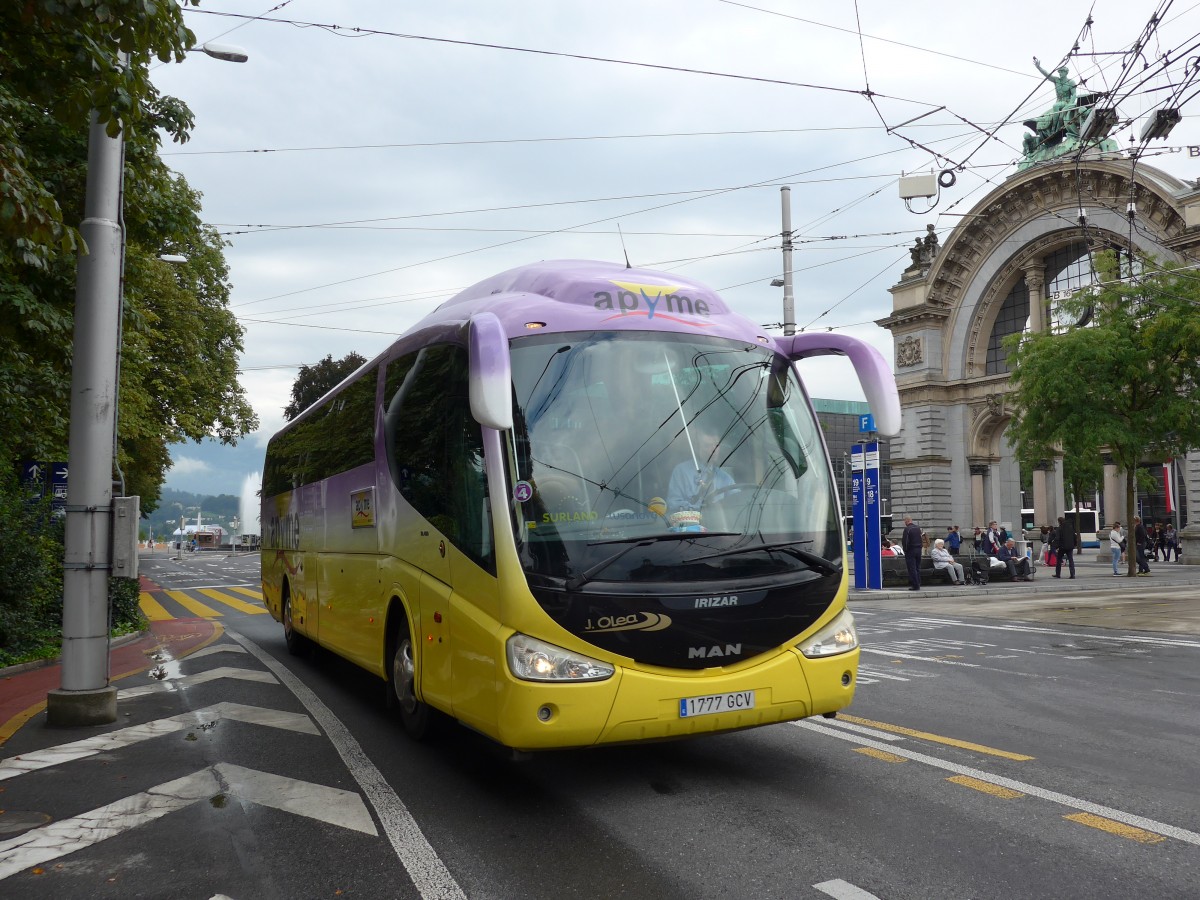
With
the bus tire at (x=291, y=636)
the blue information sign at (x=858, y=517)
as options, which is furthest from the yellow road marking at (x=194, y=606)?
the blue information sign at (x=858, y=517)

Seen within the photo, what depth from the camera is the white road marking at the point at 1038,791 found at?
16.1 ft

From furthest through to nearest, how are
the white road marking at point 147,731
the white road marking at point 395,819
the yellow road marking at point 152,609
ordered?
the yellow road marking at point 152,609 < the white road marking at point 147,731 < the white road marking at point 395,819

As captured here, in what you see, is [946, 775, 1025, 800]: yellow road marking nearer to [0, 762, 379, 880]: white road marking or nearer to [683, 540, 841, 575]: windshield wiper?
[683, 540, 841, 575]: windshield wiper

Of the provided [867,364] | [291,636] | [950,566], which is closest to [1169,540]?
[950,566]

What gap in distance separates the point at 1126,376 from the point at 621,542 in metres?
28.9

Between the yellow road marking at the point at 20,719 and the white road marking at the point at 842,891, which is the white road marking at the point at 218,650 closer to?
the yellow road marking at the point at 20,719

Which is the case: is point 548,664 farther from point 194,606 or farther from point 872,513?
point 194,606

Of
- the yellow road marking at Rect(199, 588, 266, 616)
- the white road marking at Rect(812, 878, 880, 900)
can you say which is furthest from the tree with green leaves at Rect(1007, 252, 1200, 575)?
the white road marking at Rect(812, 878, 880, 900)

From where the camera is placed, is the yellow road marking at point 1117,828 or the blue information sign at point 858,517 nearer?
the yellow road marking at point 1117,828

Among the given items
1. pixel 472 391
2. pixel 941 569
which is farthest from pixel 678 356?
pixel 941 569

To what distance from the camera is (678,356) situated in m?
6.27

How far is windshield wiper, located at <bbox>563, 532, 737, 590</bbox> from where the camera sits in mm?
5398

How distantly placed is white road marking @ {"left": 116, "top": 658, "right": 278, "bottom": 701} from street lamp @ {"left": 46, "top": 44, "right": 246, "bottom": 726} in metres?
1.46

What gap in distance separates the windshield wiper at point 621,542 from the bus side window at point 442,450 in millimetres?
479
